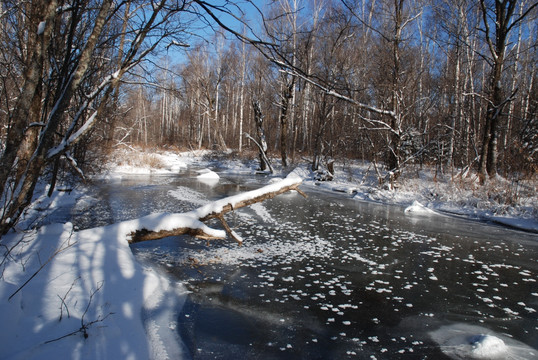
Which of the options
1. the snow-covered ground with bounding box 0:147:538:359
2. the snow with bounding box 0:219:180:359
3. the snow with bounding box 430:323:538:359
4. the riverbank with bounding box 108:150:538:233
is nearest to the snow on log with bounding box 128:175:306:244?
the snow-covered ground with bounding box 0:147:538:359

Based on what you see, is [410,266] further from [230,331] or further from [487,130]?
[487,130]

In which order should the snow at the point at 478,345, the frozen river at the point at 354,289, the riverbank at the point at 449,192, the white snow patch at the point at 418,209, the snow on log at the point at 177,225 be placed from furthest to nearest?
the white snow patch at the point at 418,209 < the riverbank at the point at 449,192 < the snow on log at the point at 177,225 < the frozen river at the point at 354,289 < the snow at the point at 478,345

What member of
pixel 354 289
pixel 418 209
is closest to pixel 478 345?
pixel 354 289

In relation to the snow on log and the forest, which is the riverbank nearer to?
the forest

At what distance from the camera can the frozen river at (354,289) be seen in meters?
3.38

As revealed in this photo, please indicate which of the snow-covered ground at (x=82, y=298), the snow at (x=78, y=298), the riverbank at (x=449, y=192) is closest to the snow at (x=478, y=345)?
the snow-covered ground at (x=82, y=298)

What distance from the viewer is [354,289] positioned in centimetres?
473

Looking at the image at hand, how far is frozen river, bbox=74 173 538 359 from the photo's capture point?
133 inches

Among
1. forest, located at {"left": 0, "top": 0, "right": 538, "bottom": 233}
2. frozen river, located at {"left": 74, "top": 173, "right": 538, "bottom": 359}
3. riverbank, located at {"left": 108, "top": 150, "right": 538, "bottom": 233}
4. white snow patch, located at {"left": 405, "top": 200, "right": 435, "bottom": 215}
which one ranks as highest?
forest, located at {"left": 0, "top": 0, "right": 538, "bottom": 233}

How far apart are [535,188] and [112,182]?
641 inches

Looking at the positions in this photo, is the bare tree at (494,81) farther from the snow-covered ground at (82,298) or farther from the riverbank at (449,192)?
the snow-covered ground at (82,298)

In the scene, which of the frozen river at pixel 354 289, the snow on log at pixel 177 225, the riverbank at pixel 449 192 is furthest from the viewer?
the riverbank at pixel 449 192

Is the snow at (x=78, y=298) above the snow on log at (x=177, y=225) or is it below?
below

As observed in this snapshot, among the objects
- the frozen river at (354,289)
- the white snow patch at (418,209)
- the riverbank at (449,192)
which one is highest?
the riverbank at (449,192)
